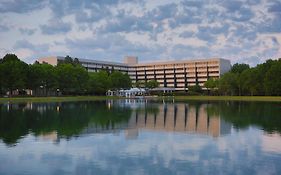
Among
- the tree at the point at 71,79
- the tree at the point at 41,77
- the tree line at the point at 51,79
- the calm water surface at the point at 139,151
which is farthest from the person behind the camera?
the tree at the point at 71,79

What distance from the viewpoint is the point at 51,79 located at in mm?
103125

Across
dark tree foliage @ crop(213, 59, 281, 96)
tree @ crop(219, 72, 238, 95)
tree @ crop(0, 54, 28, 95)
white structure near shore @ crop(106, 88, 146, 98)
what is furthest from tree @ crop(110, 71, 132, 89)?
tree @ crop(0, 54, 28, 95)

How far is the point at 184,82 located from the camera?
637 feet

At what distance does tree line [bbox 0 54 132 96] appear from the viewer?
88.4m

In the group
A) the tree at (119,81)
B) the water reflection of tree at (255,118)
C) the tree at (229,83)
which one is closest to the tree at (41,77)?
the tree at (119,81)

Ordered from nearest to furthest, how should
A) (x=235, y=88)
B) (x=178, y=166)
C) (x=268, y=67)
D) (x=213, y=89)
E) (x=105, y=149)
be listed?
1. (x=178, y=166)
2. (x=105, y=149)
3. (x=268, y=67)
4. (x=235, y=88)
5. (x=213, y=89)

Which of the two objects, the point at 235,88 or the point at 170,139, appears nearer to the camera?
the point at 170,139

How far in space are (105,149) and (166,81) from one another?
18132 centimetres

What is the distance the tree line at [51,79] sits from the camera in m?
88.4

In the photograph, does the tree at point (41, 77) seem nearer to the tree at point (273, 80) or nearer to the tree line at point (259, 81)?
the tree line at point (259, 81)

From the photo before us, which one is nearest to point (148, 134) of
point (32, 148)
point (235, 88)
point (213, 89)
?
point (32, 148)

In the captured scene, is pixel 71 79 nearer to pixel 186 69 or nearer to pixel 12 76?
pixel 12 76

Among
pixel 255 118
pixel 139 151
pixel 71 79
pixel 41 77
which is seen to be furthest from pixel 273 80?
A: pixel 139 151

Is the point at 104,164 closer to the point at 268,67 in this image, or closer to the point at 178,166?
the point at 178,166
